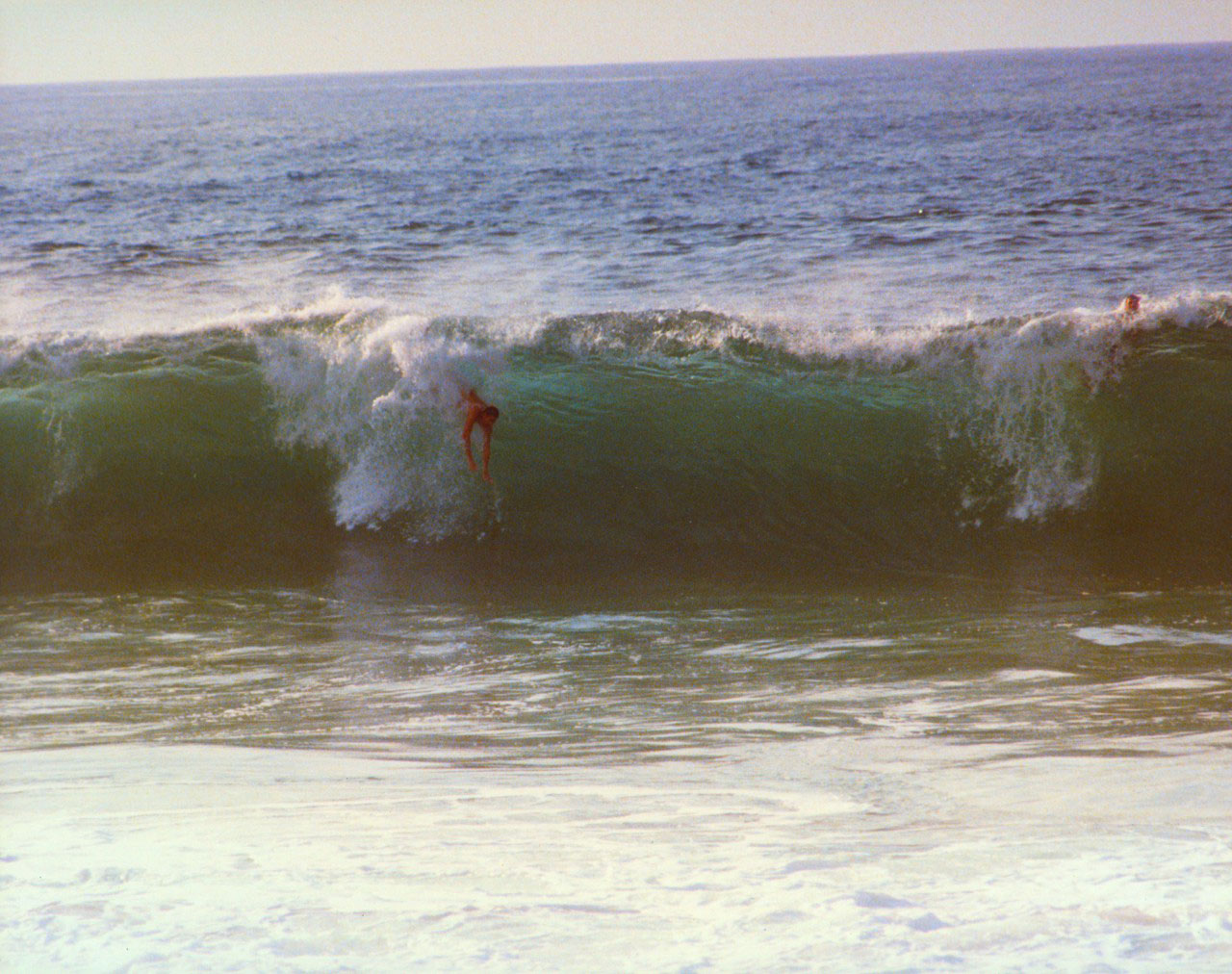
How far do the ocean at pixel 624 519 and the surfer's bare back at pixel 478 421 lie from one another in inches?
2.9

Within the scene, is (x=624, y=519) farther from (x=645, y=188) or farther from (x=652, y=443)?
(x=645, y=188)

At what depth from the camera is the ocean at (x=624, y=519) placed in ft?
5.22

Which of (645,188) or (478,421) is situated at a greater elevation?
(645,188)

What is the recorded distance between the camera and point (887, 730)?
8.10ft

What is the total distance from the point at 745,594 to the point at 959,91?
4.97m

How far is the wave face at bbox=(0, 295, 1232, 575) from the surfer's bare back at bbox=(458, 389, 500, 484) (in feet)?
0.22

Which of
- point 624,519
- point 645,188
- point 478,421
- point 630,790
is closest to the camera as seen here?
point 630,790

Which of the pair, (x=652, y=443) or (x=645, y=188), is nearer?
(x=652, y=443)

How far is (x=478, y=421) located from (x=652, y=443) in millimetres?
847

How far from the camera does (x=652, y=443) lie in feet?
16.7

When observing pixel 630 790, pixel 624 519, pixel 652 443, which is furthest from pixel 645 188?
pixel 630 790

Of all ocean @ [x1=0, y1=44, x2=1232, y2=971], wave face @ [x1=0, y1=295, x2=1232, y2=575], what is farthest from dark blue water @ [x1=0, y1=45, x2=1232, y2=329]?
wave face @ [x1=0, y1=295, x2=1232, y2=575]

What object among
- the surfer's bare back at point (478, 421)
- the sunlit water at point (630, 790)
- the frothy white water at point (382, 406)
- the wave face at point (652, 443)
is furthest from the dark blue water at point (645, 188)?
the sunlit water at point (630, 790)

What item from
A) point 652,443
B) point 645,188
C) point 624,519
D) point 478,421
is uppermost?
point 645,188
